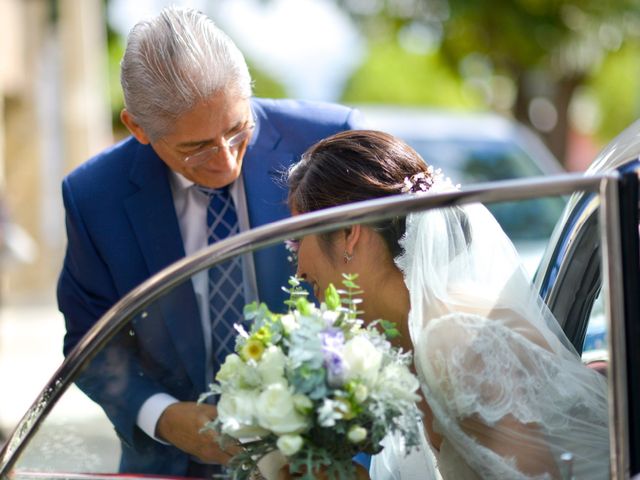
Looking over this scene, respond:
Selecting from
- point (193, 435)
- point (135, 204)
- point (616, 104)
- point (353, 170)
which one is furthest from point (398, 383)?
point (616, 104)

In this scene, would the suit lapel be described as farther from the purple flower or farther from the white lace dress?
the purple flower

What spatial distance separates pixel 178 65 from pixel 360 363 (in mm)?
1046

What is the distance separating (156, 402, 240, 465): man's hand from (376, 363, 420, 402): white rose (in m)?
0.28

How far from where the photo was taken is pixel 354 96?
202 ft

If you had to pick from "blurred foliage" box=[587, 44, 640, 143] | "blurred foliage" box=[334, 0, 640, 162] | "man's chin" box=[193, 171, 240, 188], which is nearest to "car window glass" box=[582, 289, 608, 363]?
"man's chin" box=[193, 171, 240, 188]

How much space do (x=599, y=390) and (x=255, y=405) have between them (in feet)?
1.94

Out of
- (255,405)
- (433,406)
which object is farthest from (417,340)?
(255,405)

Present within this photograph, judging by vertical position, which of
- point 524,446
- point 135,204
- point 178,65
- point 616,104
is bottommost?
point 616,104

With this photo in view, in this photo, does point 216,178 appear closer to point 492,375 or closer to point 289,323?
point 289,323

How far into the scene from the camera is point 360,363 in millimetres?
1754

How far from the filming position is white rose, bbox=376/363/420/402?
69.2 inches

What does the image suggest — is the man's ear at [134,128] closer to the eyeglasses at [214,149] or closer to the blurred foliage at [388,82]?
the eyeglasses at [214,149]

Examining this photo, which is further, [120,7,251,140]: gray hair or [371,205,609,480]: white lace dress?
[120,7,251,140]: gray hair

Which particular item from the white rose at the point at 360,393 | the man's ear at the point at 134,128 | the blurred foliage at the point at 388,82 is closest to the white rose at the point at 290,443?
the white rose at the point at 360,393
